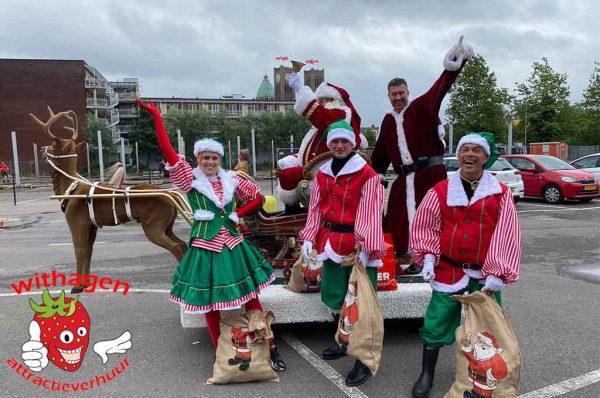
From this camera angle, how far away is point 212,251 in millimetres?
3387

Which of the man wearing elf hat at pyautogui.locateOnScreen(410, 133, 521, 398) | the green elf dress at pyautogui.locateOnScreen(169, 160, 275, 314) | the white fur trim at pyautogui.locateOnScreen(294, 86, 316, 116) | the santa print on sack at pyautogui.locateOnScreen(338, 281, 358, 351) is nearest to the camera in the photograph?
the man wearing elf hat at pyautogui.locateOnScreen(410, 133, 521, 398)

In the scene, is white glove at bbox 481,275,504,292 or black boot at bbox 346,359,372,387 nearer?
white glove at bbox 481,275,504,292

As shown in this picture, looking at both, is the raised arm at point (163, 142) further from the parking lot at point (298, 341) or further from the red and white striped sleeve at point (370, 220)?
the parking lot at point (298, 341)

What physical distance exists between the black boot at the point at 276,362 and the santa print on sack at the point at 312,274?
1.99ft

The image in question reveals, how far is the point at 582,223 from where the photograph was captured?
1049 centimetres

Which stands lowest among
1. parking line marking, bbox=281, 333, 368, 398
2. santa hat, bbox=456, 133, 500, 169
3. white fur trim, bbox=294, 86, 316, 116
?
parking line marking, bbox=281, 333, 368, 398

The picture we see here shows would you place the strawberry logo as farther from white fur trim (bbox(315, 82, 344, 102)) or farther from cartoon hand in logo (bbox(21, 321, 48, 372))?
white fur trim (bbox(315, 82, 344, 102))

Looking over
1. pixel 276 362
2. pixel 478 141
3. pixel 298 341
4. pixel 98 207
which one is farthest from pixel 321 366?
pixel 98 207

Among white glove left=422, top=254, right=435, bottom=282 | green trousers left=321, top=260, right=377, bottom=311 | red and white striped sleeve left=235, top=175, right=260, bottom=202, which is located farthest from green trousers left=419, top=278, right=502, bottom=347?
red and white striped sleeve left=235, top=175, right=260, bottom=202

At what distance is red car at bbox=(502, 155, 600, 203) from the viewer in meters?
13.2

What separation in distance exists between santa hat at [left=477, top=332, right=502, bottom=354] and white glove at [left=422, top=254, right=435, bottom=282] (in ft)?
1.43

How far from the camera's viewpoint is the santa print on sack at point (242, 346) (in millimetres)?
3381

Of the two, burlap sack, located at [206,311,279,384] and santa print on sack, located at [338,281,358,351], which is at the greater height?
santa print on sack, located at [338,281,358,351]

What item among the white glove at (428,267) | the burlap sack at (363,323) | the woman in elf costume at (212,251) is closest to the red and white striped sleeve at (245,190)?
the woman in elf costume at (212,251)
